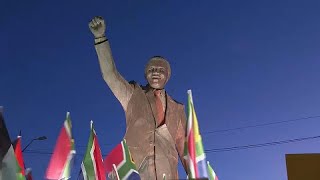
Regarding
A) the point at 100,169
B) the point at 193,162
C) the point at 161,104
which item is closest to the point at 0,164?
the point at 100,169

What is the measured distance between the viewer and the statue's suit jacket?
6.38 m

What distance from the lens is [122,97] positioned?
265 inches

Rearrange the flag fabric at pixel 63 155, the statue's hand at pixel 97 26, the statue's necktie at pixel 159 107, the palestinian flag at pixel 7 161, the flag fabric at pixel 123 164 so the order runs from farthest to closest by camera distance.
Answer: the flag fabric at pixel 63 155, the palestinian flag at pixel 7 161, the statue's necktie at pixel 159 107, the statue's hand at pixel 97 26, the flag fabric at pixel 123 164

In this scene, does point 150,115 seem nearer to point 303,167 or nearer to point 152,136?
point 152,136

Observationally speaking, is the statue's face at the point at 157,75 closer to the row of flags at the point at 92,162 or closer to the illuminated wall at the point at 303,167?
the row of flags at the point at 92,162

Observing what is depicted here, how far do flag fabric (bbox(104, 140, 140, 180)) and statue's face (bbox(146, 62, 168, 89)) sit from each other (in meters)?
0.99

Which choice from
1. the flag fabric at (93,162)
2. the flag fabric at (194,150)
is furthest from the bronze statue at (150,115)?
the flag fabric at (93,162)

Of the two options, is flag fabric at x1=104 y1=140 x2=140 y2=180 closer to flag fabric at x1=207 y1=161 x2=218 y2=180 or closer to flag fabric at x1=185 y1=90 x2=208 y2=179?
flag fabric at x1=185 y1=90 x2=208 y2=179

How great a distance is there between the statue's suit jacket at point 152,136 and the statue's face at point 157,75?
14 cm

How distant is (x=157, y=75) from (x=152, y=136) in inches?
35.8

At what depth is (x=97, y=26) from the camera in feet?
21.3

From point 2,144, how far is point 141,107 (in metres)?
2.11

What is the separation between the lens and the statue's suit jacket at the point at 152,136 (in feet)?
20.9

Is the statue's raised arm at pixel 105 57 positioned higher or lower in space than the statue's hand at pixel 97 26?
lower
